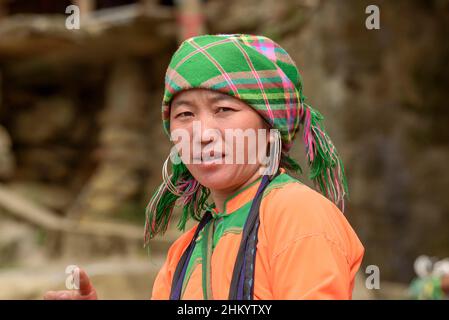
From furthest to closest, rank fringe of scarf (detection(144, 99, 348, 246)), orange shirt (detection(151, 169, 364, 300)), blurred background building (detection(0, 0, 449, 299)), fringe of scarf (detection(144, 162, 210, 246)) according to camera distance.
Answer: blurred background building (detection(0, 0, 449, 299)) < fringe of scarf (detection(144, 162, 210, 246)) < fringe of scarf (detection(144, 99, 348, 246)) < orange shirt (detection(151, 169, 364, 300))

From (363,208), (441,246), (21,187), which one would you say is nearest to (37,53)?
(21,187)

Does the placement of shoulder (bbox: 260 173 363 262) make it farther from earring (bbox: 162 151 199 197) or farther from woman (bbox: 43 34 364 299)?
earring (bbox: 162 151 199 197)

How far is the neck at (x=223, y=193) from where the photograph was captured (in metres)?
1.34

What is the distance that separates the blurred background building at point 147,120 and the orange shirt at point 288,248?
143 inches

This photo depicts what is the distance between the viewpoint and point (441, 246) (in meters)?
7.84

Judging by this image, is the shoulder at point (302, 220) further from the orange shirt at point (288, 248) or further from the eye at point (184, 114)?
the eye at point (184, 114)

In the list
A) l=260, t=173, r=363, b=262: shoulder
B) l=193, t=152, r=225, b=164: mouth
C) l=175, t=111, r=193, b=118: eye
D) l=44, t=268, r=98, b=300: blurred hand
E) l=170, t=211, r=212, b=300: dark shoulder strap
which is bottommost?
l=44, t=268, r=98, b=300: blurred hand

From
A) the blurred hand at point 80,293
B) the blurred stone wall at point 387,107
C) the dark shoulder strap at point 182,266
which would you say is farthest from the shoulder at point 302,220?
the blurred stone wall at point 387,107

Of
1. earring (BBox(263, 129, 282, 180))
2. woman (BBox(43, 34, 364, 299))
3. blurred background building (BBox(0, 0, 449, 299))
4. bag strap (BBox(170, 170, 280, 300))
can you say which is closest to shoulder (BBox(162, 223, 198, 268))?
woman (BBox(43, 34, 364, 299))

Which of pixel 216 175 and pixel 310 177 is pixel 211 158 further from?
pixel 310 177

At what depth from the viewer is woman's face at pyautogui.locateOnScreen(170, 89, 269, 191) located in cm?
128

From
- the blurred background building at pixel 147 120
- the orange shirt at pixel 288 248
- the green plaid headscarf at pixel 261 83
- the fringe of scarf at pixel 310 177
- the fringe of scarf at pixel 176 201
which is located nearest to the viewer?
the orange shirt at pixel 288 248
